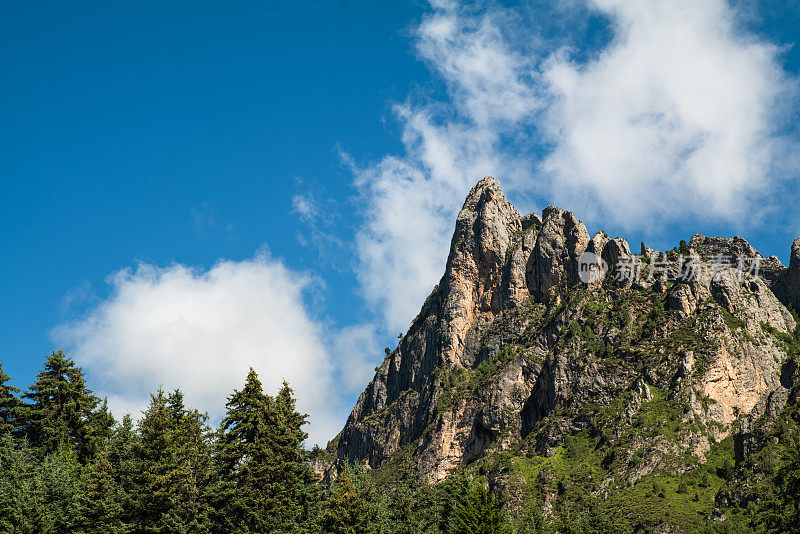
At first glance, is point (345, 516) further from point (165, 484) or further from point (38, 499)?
point (38, 499)

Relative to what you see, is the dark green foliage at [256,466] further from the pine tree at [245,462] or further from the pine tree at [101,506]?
the pine tree at [101,506]

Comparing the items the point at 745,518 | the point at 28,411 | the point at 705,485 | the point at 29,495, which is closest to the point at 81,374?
the point at 28,411

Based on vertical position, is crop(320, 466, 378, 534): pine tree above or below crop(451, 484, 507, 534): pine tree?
below

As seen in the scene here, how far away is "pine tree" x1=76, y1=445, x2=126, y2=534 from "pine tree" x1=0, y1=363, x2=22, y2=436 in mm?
23477

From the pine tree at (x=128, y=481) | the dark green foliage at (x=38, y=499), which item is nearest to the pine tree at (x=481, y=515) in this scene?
the pine tree at (x=128, y=481)

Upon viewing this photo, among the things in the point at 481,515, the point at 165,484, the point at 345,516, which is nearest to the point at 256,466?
the point at 165,484

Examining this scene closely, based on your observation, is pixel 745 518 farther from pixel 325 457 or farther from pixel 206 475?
pixel 206 475

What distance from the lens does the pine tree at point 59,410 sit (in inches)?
3164

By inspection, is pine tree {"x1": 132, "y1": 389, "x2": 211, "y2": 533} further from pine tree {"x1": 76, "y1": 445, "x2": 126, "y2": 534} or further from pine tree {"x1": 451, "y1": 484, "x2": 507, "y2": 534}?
pine tree {"x1": 451, "y1": 484, "x2": 507, "y2": 534}

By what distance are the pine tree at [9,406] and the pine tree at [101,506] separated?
77.0 ft

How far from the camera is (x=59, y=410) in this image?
83.2 m

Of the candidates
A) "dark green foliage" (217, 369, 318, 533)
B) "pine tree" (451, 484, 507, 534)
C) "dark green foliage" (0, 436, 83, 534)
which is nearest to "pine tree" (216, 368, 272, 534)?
A: "dark green foliage" (217, 369, 318, 533)

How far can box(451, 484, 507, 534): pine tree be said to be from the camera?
77562 mm

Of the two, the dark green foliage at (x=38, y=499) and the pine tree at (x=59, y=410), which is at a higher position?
the pine tree at (x=59, y=410)
